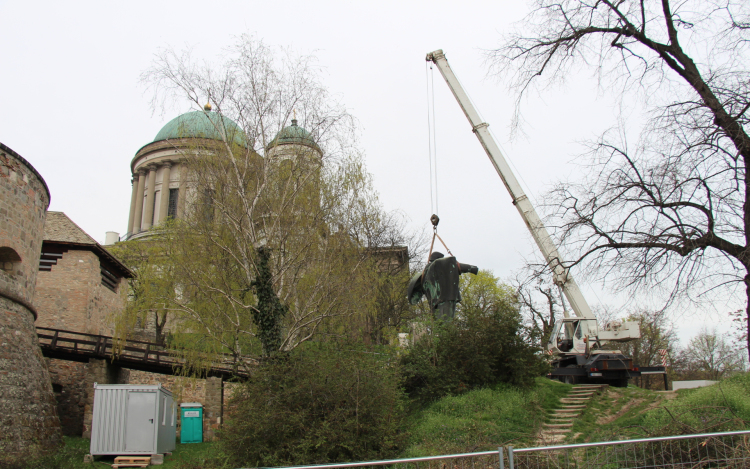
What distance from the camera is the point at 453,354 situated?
14.2 metres

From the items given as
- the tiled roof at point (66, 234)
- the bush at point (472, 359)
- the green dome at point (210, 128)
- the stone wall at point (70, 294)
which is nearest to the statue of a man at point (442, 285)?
the bush at point (472, 359)

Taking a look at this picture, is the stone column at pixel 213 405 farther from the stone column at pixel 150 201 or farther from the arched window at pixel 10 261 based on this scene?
the stone column at pixel 150 201

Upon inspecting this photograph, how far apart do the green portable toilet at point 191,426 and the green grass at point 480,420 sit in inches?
484

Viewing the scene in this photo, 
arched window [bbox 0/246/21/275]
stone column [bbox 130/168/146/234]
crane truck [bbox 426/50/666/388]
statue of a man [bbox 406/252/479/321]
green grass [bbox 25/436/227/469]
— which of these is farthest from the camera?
stone column [bbox 130/168/146/234]

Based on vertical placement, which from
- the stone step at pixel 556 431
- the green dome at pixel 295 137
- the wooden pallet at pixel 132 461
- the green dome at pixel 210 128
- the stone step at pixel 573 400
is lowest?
the wooden pallet at pixel 132 461

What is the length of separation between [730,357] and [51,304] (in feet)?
115

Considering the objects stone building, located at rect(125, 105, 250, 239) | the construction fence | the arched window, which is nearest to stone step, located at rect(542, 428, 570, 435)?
the construction fence

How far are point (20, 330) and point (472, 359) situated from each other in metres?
11.2

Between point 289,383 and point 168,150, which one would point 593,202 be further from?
point 168,150

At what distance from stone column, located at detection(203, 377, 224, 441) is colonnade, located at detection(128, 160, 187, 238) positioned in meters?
22.7

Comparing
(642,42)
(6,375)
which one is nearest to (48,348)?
(6,375)

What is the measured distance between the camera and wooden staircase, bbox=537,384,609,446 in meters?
10.5

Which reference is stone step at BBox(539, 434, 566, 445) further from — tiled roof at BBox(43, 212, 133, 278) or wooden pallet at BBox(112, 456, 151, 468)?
tiled roof at BBox(43, 212, 133, 278)

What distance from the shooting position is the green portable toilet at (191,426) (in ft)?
70.6
